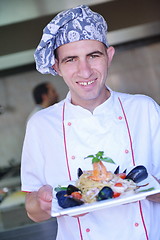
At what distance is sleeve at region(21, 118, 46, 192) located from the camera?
1.50 meters

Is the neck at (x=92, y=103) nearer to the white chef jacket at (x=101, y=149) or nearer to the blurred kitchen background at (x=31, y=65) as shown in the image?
the white chef jacket at (x=101, y=149)

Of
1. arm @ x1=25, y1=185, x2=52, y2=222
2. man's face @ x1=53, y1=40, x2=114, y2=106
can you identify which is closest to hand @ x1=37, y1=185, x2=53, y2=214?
arm @ x1=25, y1=185, x2=52, y2=222

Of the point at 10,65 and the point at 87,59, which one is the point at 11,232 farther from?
the point at 10,65

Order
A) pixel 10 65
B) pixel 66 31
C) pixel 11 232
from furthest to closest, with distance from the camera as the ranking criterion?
pixel 10 65 < pixel 11 232 < pixel 66 31

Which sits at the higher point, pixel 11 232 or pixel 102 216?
pixel 102 216

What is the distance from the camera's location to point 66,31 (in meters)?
1.38

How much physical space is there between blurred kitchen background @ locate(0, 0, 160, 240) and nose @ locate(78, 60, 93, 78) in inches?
77.7

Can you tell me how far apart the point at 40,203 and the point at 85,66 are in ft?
1.54

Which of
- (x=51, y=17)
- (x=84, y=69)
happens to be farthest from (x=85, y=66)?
(x=51, y=17)

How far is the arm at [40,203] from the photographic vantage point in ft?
4.13

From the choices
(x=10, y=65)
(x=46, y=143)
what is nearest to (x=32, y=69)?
(x=10, y=65)

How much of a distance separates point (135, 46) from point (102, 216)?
14.2 ft

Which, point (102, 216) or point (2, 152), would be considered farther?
point (2, 152)

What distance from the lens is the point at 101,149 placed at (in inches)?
56.7
